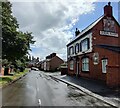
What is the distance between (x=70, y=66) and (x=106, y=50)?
62.5 feet

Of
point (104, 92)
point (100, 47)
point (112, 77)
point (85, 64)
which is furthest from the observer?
point (85, 64)

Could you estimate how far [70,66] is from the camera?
44.6m

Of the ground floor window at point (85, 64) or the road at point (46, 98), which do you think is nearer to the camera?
the road at point (46, 98)

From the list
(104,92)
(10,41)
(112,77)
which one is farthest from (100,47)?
(104,92)

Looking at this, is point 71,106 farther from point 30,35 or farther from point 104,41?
point 30,35

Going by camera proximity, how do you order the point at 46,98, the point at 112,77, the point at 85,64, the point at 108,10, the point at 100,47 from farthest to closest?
1. the point at 85,64
2. the point at 108,10
3. the point at 100,47
4. the point at 112,77
5. the point at 46,98

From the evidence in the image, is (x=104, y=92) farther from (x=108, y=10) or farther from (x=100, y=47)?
(x=108, y=10)

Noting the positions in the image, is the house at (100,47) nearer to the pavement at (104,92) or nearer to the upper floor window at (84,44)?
the upper floor window at (84,44)

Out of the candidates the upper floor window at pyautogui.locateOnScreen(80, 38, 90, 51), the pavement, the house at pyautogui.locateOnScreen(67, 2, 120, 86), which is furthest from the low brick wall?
the upper floor window at pyautogui.locateOnScreen(80, 38, 90, 51)

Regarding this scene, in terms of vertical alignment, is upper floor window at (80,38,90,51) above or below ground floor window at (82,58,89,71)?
above

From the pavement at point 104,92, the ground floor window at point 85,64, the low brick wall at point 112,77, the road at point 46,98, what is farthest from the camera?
the ground floor window at point 85,64

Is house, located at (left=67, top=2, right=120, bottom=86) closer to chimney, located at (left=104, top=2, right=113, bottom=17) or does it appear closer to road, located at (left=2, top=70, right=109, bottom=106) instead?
chimney, located at (left=104, top=2, right=113, bottom=17)

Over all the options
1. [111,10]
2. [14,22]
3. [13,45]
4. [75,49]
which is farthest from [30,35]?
[111,10]

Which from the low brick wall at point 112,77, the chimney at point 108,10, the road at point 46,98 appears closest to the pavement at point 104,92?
the road at point 46,98
